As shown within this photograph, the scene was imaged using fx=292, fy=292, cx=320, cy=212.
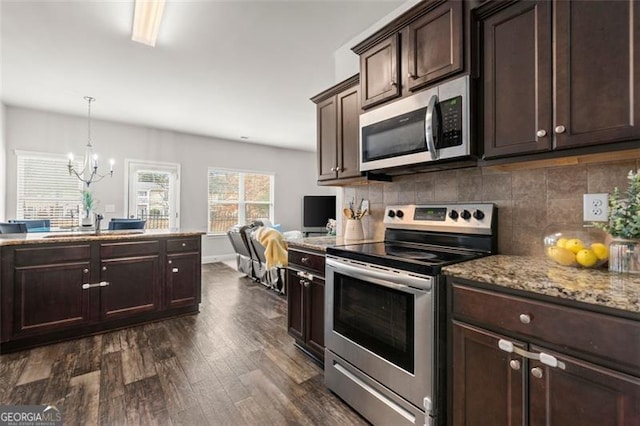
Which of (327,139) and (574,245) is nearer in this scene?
(574,245)

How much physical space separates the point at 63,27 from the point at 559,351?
4178 mm

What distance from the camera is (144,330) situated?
2.87 meters

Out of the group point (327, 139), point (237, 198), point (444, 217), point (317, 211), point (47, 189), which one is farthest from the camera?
point (317, 211)

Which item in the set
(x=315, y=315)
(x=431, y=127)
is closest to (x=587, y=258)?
(x=431, y=127)

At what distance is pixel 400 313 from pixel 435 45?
148 cm

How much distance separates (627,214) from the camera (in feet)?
3.95

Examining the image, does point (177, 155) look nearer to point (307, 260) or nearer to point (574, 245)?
point (307, 260)

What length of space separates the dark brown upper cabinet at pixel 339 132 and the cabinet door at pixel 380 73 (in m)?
0.19

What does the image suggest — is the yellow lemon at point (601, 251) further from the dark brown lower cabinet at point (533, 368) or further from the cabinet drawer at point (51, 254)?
the cabinet drawer at point (51, 254)

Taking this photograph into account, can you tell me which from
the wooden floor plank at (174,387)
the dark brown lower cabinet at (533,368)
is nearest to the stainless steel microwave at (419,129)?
the dark brown lower cabinet at (533,368)

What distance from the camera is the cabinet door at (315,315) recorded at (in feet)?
6.98

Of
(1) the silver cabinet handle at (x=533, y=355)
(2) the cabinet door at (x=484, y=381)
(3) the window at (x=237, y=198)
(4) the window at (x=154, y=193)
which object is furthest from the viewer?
(3) the window at (x=237, y=198)

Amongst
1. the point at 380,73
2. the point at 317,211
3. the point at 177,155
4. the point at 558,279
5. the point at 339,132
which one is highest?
the point at 177,155

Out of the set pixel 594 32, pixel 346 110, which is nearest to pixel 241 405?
pixel 346 110
